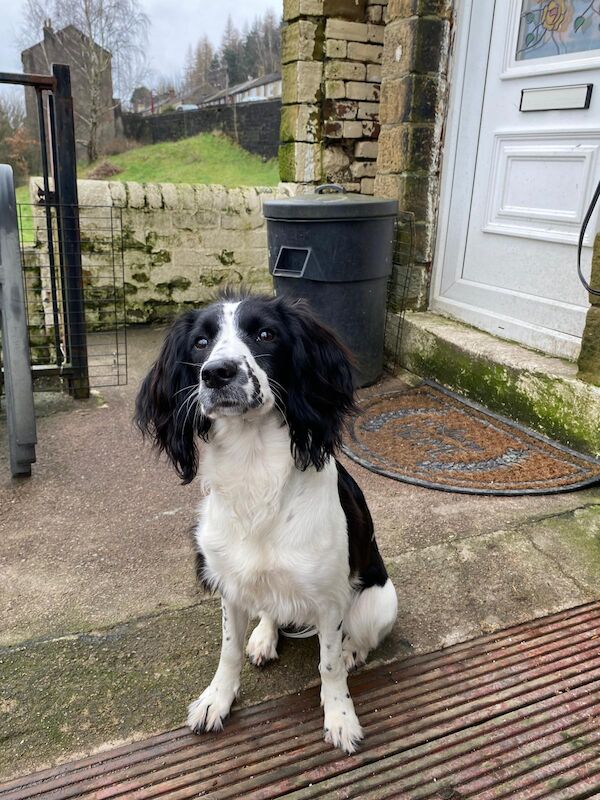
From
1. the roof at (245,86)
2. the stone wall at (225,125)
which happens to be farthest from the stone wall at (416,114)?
the roof at (245,86)

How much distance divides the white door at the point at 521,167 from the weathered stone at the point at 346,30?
44.5 inches

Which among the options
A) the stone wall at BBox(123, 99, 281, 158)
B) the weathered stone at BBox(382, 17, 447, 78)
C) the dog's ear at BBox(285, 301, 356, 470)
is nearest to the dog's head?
the dog's ear at BBox(285, 301, 356, 470)

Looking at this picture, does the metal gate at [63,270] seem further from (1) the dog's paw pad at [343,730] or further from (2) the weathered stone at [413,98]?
(2) the weathered stone at [413,98]

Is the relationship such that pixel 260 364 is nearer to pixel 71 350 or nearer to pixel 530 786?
pixel 530 786

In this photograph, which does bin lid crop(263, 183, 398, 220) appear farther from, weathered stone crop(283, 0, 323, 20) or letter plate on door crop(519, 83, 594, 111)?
weathered stone crop(283, 0, 323, 20)

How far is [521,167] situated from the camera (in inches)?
154

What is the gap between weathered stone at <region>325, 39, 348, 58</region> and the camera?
499cm

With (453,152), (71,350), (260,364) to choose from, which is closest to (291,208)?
(453,152)

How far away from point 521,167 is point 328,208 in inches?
50.1

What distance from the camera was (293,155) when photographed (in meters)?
5.32

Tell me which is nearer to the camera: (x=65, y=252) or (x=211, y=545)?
(x=211, y=545)

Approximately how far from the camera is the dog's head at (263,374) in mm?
1630

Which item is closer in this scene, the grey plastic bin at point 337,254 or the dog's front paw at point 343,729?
Result: the dog's front paw at point 343,729

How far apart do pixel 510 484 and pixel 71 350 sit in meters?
2.75
